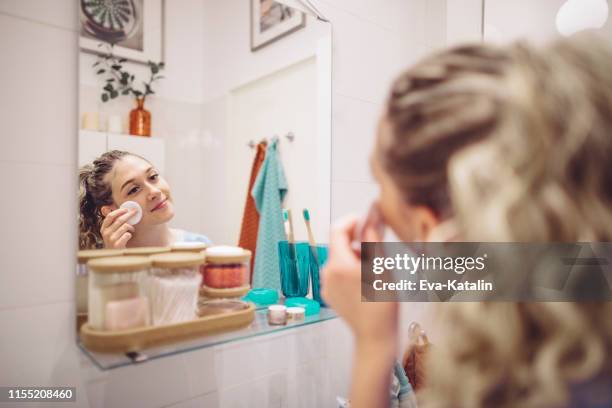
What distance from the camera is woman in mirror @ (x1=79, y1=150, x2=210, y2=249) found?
0.76 metres

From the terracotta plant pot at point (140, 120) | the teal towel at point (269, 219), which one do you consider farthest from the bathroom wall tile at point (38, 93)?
the teal towel at point (269, 219)

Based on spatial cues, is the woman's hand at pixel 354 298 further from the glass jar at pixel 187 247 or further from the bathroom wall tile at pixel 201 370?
the bathroom wall tile at pixel 201 370

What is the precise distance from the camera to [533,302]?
44cm

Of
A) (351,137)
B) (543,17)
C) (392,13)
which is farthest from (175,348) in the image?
(543,17)

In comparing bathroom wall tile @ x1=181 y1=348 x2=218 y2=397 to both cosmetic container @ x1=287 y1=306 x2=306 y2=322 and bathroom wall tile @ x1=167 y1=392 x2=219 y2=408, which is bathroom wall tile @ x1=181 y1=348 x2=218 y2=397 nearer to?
bathroom wall tile @ x1=167 y1=392 x2=219 y2=408

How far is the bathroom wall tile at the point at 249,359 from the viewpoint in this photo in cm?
97

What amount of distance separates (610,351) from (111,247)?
788 mm

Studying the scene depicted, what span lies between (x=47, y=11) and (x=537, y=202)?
2.73 feet

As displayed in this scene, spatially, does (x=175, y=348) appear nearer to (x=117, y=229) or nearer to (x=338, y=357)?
(x=117, y=229)

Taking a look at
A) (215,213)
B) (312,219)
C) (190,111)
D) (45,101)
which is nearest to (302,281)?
(312,219)

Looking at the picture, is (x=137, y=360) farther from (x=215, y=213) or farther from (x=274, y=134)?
(x=274, y=134)

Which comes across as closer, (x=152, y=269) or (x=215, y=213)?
(x=152, y=269)

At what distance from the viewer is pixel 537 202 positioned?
16.4 inches

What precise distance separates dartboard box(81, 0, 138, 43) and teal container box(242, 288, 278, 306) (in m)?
0.65
